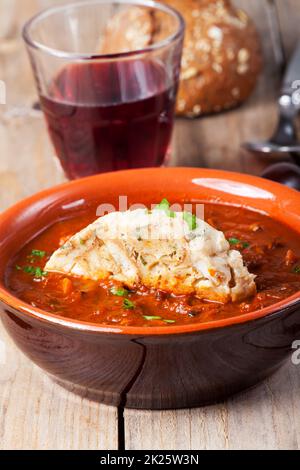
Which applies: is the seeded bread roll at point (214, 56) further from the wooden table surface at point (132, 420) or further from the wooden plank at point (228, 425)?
the wooden plank at point (228, 425)

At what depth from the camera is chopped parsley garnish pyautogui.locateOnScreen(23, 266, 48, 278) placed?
8.80 ft

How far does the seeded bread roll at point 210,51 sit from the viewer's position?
14.5ft

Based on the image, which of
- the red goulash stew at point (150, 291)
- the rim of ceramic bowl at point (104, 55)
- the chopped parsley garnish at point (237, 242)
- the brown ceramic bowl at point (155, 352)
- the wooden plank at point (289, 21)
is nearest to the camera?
the brown ceramic bowl at point (155, 352)

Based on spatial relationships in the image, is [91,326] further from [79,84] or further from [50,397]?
[79,84]

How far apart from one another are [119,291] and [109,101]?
4.50 feet

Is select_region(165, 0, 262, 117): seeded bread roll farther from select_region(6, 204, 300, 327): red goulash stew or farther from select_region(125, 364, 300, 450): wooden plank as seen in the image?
select_region(125, 364, 300, 450): wooden plank

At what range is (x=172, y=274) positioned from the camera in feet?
8.39

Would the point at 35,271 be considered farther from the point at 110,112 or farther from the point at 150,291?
the point at 110,112

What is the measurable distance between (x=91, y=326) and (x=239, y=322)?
1.25ft

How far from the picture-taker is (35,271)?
2.71 m

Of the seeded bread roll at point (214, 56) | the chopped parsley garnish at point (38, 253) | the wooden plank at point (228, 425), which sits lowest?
the seeded bread roll at point (214, 56)

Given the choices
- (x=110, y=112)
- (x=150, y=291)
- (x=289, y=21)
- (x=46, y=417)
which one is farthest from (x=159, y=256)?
(x=289, y=21)

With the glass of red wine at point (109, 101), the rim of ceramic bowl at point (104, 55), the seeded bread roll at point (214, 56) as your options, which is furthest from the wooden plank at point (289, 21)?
the glass of red wine at point (109, 101)

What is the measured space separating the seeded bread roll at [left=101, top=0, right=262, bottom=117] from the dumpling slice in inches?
74.2
